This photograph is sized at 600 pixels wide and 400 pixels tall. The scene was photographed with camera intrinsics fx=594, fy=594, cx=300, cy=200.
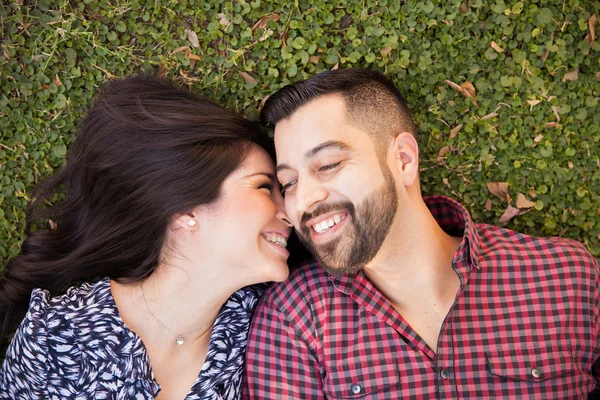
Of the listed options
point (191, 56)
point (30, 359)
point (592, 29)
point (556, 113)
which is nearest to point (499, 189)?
point (556, 113)

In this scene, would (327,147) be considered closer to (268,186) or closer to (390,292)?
(268,186)

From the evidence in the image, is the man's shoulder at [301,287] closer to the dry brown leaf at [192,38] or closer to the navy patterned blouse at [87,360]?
the navy patterned blouse at [87,360]

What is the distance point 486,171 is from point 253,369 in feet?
4.91

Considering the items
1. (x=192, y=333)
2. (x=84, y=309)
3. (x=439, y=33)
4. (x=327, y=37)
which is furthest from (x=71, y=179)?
(x=439, y=33)

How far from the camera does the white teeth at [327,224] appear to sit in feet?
7.71

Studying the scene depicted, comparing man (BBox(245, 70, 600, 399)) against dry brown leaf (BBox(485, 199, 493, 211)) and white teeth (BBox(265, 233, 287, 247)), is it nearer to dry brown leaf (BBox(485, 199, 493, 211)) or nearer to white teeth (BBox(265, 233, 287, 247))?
white teeth (BBox(265, 233, 287, 247))

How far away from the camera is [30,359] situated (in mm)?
2494

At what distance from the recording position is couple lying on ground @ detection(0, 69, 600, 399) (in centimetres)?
241

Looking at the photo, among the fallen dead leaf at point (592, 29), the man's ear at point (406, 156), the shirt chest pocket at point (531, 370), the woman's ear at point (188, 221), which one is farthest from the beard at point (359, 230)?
the fallen dead leaf at point (592, 29)

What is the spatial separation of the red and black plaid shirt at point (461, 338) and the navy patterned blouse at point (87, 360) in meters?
0.18

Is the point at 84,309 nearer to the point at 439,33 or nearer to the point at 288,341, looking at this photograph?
the point at 288,341

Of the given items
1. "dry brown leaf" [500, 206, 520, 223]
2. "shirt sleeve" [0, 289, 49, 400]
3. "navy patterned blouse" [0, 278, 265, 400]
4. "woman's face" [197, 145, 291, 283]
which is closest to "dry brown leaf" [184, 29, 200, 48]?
"woman's face" [197, 145, 291, 283]

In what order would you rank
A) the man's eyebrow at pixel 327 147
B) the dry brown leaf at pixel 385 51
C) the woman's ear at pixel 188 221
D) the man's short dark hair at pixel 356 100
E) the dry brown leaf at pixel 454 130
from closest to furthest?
1. the man's eyebrow at pixel 327 147
2. the man's short dark hair at pixel 356 100
3. the woman's ear at pixel 188 221
4. the dry brown leaf at pixel 385 51
5. the dry brown leaf at pixel 454 130

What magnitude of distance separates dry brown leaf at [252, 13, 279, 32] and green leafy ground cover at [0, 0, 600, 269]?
0.04 ft
